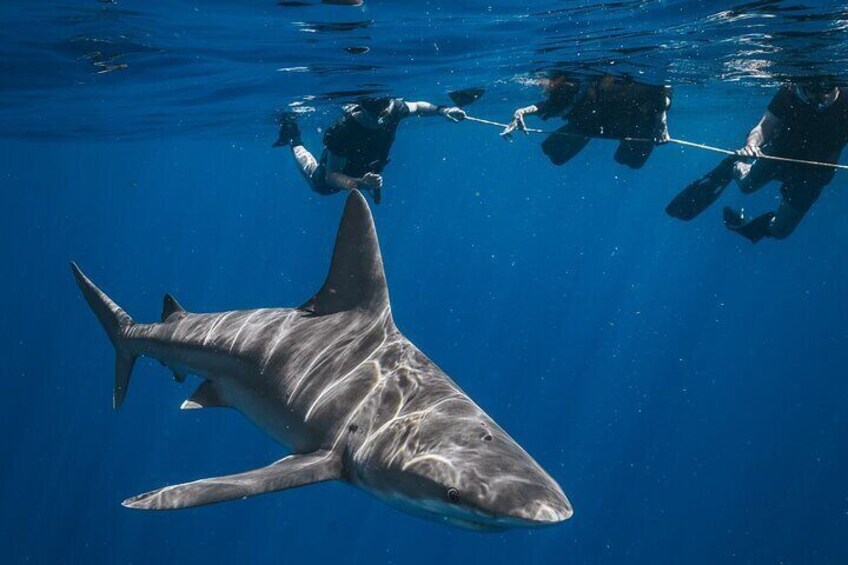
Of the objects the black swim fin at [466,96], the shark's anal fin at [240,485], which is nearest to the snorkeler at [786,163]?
the black swim fin at [466,96]

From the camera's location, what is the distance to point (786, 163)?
12383 millimetres

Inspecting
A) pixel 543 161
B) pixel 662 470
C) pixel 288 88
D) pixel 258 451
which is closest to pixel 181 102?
pixel 288 88

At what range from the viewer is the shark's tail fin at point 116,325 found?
8117 mm

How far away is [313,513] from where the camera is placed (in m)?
25.6

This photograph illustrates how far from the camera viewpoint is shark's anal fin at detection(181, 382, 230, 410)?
6.60 metres

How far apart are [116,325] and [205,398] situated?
2316mm

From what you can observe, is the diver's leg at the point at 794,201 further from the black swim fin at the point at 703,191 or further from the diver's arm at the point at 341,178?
the diver's arm at the point at 341,178

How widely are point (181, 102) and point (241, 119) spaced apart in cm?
455

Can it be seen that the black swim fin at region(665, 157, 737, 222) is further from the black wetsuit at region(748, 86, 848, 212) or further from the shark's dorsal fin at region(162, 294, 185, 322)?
the shark's dorsal fin at region(162, 294, 185, 322)

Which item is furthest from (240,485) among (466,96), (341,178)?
(466,96)

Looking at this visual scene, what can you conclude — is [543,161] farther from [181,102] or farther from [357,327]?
[357,327]

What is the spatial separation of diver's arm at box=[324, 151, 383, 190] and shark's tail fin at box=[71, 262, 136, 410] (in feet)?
14.2

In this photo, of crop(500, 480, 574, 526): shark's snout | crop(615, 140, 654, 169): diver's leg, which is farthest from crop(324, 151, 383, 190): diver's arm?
crop(500, 480, 574, 526): shark's snout

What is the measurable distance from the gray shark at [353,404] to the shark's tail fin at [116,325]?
1.14 feet
